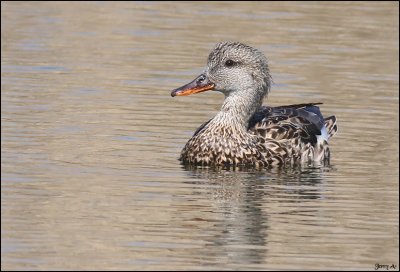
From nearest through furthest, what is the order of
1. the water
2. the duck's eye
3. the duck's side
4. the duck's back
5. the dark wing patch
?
the water
the duck's side
the duck's back
the dark wing patch
the duck's eye

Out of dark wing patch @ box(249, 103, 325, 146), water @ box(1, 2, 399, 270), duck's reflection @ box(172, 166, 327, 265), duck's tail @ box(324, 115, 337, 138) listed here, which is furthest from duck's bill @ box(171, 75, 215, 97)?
duck's tail @ box(324, 115, 337, 138)

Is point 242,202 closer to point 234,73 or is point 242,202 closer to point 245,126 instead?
point 245,126

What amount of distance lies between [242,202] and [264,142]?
246 centimetres

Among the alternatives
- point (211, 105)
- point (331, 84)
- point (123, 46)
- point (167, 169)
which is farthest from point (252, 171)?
point (123, 46)

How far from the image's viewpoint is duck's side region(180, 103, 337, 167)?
1634cm

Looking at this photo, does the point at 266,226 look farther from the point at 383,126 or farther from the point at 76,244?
the point at 383,126

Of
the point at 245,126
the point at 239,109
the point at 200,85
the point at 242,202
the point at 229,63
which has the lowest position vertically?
the point at 242,202

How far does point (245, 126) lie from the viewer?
661 inches

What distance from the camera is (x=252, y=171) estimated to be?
16.1m

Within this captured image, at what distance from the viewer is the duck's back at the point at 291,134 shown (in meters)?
16.6

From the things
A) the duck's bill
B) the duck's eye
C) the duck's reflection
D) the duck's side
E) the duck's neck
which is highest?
the duck's eye

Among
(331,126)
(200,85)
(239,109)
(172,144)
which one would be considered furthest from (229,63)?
(331,126)

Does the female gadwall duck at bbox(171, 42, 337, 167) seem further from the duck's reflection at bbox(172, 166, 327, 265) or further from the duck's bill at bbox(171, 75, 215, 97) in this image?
the duck's reflection at bbox(172, 166, 327, 265)

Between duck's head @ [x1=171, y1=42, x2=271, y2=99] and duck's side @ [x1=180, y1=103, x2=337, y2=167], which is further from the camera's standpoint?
duck's head @ [x1=171, y1=42, x2=271, y2=99]
